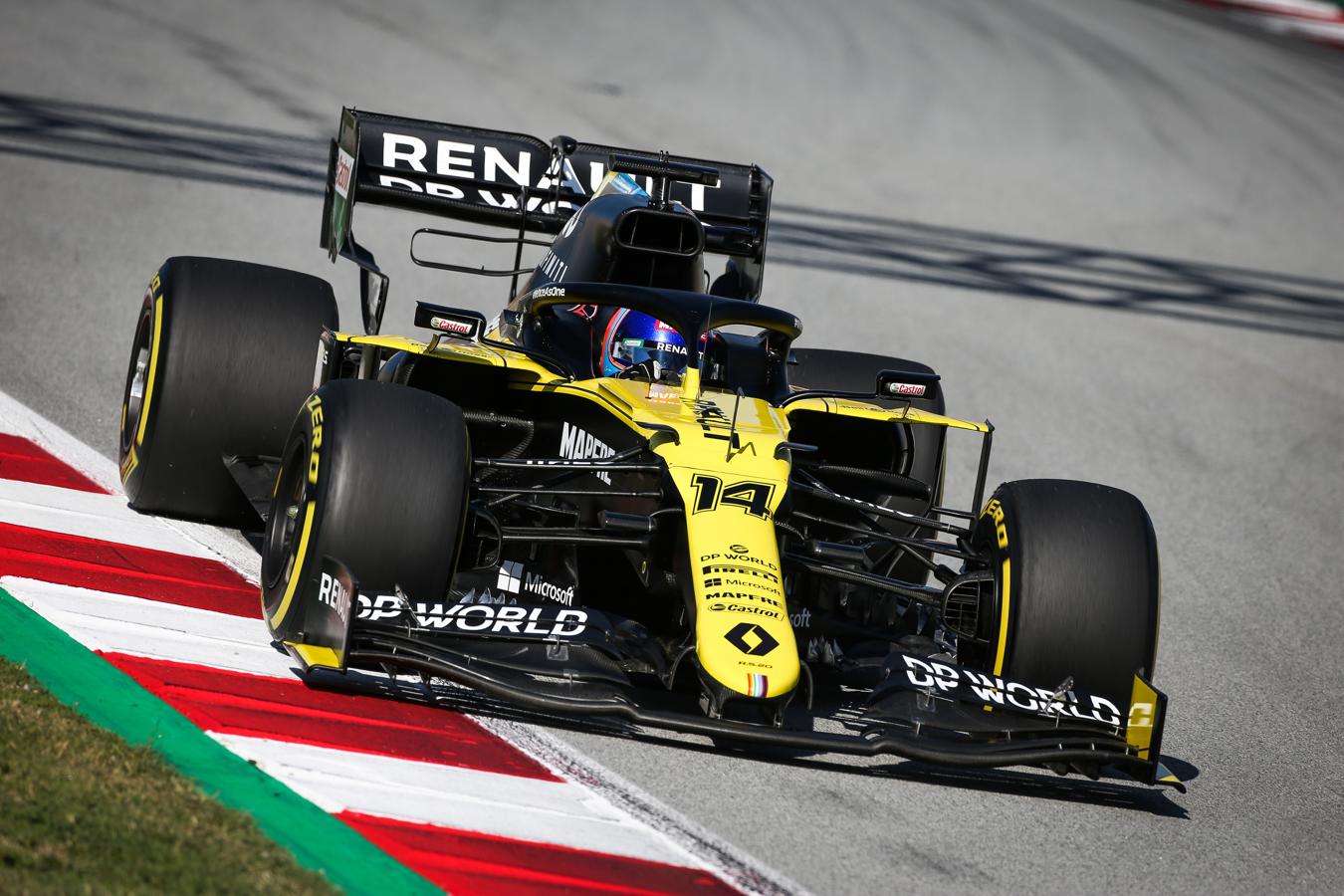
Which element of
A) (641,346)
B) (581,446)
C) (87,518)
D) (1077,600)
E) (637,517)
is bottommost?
(87,518)

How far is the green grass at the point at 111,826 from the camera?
3910 mm

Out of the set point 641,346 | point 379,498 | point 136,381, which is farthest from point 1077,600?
point 136,381

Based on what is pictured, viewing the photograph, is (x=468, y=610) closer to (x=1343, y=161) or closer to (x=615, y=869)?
(x=615, y=869)

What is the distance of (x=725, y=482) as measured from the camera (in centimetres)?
562

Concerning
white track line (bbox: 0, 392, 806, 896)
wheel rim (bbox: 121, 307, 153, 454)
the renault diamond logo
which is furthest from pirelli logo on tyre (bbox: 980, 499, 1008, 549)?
wheel rim (bbox: 121, 307, 153, 454)

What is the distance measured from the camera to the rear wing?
26.6ft

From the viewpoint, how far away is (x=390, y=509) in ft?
17.6

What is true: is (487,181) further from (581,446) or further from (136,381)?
(581,446)

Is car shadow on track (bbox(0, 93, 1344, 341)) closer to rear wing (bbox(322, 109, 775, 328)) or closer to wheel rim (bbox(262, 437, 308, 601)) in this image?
rear wing (bbox(322, 109, 775, 328))

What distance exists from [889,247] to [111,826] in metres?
12.7

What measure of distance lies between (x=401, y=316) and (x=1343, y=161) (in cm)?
1664

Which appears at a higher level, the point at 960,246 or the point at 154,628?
the point at 960,246

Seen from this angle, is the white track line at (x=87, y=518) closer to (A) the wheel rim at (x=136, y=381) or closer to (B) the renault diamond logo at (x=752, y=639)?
(A) the wheel rim at (x=136, y=381)

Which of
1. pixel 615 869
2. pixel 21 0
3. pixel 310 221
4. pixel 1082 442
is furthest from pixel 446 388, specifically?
pixel 21 0
